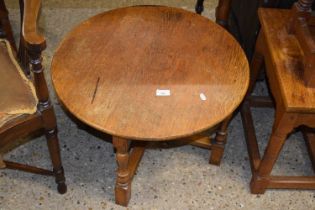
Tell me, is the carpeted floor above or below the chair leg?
below

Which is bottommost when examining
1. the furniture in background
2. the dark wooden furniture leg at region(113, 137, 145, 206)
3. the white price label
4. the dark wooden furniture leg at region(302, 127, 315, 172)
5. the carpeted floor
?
the carpeted floor

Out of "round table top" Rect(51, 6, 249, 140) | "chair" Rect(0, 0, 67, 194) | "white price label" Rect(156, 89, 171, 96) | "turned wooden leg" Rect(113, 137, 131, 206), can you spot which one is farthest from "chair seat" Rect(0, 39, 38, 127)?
"white price label" Rect(156, 89, 171, 96)

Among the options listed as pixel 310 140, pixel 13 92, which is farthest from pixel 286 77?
pixel 13 92

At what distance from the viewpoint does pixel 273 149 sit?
1.76 metres

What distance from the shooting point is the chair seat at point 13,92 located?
1539mm

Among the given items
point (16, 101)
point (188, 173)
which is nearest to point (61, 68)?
point (16, 101)

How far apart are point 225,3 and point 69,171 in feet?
3.74

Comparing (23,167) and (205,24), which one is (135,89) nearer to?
(205,24)

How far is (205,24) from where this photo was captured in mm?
1926

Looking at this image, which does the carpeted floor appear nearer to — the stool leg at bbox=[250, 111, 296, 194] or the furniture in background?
the stool leg at bbox=[250, 111, 296, 194]

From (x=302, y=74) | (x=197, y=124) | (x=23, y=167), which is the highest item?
(x=302, y=74)

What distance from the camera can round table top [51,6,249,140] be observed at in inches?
61.0

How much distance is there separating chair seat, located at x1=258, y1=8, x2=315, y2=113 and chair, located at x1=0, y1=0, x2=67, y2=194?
2.87ft

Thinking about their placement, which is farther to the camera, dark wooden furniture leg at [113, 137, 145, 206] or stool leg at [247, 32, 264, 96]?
stool leg at [247, 32, 264, 96]
